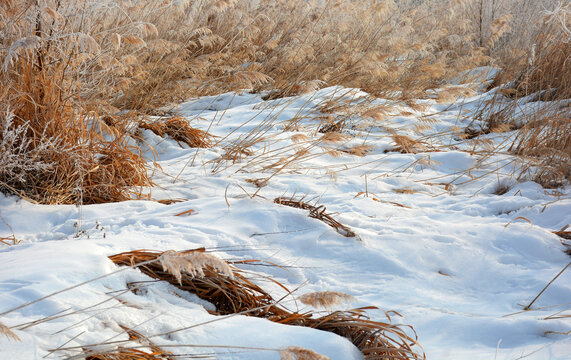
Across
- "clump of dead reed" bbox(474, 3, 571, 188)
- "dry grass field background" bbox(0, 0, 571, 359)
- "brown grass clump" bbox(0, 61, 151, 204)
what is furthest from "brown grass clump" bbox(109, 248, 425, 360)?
"clump of dead reed" bbox(474, 3, 571, 188)

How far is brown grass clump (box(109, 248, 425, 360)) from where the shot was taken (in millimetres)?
1549

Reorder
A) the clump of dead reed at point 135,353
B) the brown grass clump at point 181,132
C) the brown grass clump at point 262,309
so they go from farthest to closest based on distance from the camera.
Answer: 1. the brown grass clump at point 181,132
2. the brown grass clump at point 262,309
3. the clump of dead reed at point 135,353

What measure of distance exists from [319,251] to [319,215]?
28 centimetres

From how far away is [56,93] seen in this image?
2768 mm

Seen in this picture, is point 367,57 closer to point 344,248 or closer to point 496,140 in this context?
point 496,140

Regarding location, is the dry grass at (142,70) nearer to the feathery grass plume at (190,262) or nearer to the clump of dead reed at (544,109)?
the clump of dead reed at (544,109)

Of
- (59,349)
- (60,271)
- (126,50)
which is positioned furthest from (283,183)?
(126,50)

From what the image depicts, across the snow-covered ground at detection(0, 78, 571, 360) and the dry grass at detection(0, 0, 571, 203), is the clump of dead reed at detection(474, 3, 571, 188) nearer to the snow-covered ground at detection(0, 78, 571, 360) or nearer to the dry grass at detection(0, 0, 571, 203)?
the dry grass at detection(0, 0, 571, 203)

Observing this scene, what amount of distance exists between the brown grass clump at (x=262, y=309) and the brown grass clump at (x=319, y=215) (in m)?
0.70

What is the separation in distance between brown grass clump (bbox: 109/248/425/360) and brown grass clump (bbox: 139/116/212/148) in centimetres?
228

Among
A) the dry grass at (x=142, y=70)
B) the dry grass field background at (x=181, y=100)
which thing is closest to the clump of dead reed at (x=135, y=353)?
the dry grass field background at (x=181, y=100)

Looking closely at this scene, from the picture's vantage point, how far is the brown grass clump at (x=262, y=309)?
1.55 m

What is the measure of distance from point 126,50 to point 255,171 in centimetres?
236

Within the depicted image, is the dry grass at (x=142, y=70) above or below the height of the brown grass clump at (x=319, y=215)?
above
